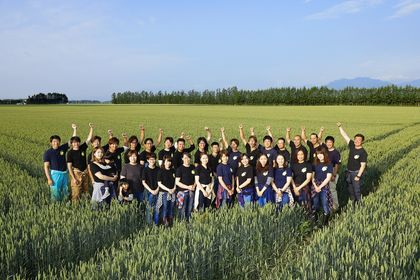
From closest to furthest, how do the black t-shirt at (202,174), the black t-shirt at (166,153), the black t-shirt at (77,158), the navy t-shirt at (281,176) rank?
the black t-shirt at (202,174), the navy t-shirt at (281,176), the black t-shirt at (77,158), the black t-shirt at (166,153)

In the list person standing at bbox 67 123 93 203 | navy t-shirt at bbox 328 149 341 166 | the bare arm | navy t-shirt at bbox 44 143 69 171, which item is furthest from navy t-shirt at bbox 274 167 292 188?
the bare arm

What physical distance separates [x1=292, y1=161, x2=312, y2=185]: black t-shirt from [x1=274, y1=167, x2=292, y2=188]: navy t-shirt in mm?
412

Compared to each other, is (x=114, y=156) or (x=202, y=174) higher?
(x=114, y=156)

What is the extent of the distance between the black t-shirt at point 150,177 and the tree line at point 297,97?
111 meters

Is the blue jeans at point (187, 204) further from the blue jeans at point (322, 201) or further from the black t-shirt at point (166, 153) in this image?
the blue jeans at point (322, 201)

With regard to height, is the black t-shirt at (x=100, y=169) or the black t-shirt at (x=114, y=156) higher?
the black t-shirt at (x=114, y=156)

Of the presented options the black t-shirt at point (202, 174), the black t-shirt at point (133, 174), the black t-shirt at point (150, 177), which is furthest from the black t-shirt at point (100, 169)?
the black t-shirt at point (202, 174)

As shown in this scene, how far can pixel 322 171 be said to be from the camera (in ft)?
31.8

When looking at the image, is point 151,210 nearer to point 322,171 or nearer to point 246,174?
point 246,174

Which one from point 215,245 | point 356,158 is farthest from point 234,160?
point 215,245

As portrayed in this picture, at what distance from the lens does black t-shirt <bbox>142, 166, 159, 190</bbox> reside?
8.94m

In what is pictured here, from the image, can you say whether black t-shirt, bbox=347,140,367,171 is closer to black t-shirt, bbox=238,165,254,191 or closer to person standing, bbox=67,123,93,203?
black t-shirt, bbox=238,165,254,191

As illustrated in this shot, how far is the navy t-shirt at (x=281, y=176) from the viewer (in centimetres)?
923

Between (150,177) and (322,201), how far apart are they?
14.0 ft
